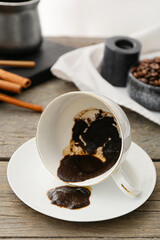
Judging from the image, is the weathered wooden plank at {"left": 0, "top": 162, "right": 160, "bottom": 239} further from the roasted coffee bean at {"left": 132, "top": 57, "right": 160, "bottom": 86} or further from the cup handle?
the roasted coffee bean at {"left": 132, "top": 57, "right": 160, "bottom": 86}

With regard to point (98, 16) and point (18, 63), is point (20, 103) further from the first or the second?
point (98, 16)

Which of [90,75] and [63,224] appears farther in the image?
[90,75]

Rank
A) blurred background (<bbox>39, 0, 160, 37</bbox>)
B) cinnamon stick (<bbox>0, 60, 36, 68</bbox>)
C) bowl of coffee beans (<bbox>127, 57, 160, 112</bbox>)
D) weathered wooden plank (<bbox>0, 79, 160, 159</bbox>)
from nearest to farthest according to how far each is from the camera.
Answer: weathered wooden plank (<bbox>0, 79, 160, 159</bbox>) → bowl of coffee beans (<bbox>127, 57, 160, 112</bbox>) → cinnamon stick (<bbox>0, 60, 36, 68</bbox>) → blurred background (<bbox>39, 0, 160, 37</bbox>)

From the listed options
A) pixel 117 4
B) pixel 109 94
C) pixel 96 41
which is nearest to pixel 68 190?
pixel 109 94

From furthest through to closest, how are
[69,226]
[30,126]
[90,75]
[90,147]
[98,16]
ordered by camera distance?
1. [98,16]
2. [90,75]
3. [30,126]
4. [90,147]
5. [69,226]

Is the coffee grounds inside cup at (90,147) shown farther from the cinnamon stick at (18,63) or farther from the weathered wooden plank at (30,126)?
the cinnamon stick at (18,63)

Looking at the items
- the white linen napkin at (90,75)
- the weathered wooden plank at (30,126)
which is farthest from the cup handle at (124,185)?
the white linen napkin at (90,75)

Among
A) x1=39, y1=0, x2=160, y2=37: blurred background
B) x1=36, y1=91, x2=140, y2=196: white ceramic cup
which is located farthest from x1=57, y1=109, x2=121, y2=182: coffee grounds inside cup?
x1=39, y1=0, x2=160, y2=37: blurred background

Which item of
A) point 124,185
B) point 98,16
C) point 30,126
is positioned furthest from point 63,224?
point 98,16
